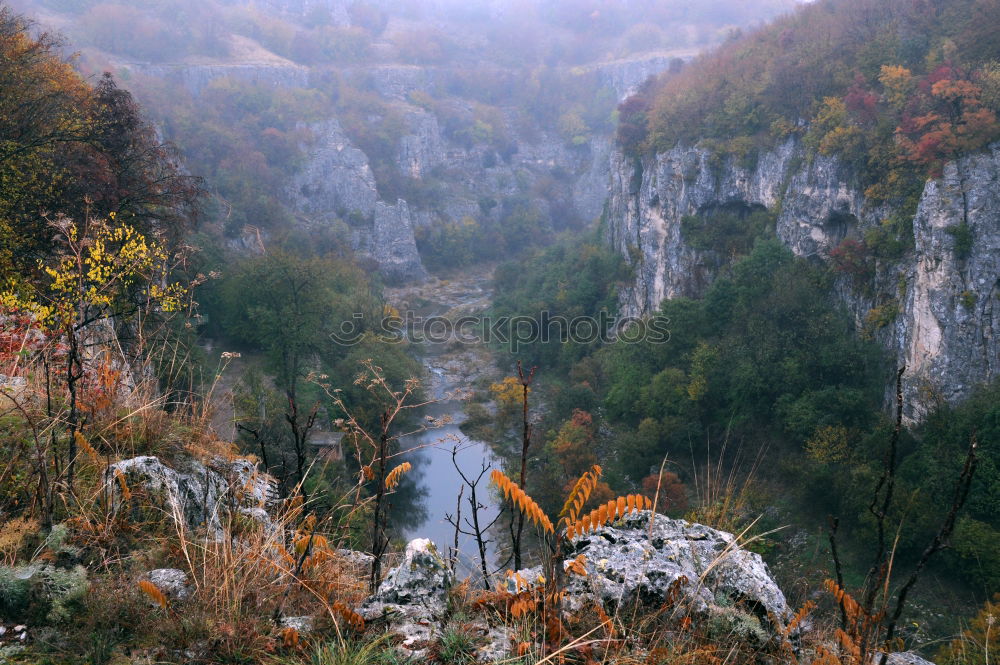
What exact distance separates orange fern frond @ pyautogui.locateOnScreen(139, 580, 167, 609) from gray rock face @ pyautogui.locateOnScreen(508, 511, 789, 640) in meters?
1.51

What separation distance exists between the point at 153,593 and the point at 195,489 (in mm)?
1149

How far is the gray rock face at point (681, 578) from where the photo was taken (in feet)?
8.73

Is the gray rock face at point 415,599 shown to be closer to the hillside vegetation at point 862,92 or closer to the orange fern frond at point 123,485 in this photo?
the orange fern frond at point 123,485

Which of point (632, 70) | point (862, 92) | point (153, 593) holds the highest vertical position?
point (632, 70)

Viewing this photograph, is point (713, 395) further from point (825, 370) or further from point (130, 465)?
point (130, 465)

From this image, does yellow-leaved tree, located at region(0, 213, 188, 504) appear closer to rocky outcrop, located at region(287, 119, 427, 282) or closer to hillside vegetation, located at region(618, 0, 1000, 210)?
hillside vegetation, located at region(618, 0, 1000, 210)

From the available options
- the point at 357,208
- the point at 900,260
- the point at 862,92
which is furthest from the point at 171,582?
the point at 357,208

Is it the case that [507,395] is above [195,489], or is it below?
below

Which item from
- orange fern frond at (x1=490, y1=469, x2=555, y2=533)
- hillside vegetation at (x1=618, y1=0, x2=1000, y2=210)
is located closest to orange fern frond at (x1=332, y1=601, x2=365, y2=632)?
orange fern frond at (x1=490, y1=469, x2=555, y2=533)

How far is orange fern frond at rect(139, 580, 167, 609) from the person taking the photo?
2334 mm

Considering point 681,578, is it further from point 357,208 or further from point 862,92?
point 357,208

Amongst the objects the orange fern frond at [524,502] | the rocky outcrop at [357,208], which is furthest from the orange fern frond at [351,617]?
the rocky outcrop at [357,208]

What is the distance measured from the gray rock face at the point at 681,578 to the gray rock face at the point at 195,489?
5.54ft

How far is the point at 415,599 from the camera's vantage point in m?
2.71
